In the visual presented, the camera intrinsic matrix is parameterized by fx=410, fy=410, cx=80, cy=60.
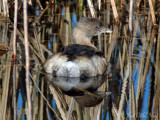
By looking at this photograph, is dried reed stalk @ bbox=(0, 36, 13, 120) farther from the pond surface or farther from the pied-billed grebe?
the pied-billed grebe

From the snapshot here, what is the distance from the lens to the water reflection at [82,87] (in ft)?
16.4

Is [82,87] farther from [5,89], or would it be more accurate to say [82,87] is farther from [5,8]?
[5,8]

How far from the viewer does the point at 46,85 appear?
5535mm

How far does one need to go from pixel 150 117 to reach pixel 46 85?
1645 mm

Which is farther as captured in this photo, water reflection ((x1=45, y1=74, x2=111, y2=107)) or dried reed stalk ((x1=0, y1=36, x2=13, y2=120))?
water reflection ((x1=45, y1=74, x2=111, y2=107))

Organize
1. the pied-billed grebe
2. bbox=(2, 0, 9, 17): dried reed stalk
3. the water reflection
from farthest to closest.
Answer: bbox=(2, 0, 9, 17): dried reed stalk
the pied-billed grebe
the water reflection

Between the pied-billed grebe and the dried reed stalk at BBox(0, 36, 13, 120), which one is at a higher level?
the pied-billed grebe

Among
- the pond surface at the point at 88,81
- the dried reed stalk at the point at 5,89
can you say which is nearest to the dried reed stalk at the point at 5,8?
the pond surface at the point at 88,81

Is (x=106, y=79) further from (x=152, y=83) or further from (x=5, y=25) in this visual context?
(x=5, y=25)

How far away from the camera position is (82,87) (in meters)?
5.45

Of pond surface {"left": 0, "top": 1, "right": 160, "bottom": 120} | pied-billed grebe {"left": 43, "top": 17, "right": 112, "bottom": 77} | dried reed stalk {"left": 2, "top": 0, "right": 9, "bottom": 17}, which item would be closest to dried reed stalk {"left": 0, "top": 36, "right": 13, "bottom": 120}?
pond surface {"left": 0, "top": 1, "right": 160, "bottom": 120}

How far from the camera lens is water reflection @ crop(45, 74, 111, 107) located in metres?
5.00

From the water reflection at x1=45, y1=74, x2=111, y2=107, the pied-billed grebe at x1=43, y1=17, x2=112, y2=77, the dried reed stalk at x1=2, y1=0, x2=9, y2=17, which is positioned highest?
the dried reed stalk at x1=2, y1=0, x2=9, y2=17

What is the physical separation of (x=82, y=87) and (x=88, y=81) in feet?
0.87
